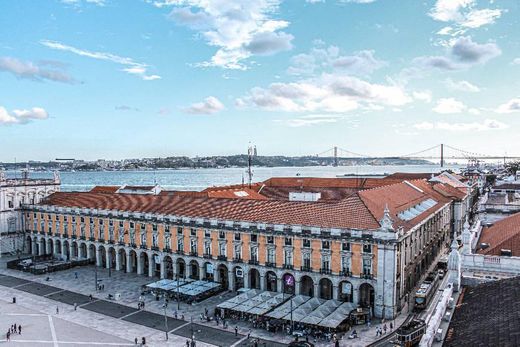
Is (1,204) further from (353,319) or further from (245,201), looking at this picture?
(353,319)

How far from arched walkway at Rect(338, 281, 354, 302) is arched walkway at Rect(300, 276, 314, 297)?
4236mm

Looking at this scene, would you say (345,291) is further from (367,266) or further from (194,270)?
(194,270)

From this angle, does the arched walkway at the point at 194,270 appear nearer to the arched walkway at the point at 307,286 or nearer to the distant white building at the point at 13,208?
the arched walkway at the point at 307,286

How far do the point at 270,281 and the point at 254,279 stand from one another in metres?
2.66

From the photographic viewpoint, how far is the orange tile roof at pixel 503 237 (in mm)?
32706

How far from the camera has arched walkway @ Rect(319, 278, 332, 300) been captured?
5838 cm

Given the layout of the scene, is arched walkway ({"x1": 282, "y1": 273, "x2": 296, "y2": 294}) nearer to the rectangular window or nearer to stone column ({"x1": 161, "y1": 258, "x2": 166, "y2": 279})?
the rectangular window

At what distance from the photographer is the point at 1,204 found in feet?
295

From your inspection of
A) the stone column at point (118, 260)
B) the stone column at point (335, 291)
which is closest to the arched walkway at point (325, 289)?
the stone column at point (335, 291)

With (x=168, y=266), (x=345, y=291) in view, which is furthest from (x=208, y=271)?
(x=345, y=291)

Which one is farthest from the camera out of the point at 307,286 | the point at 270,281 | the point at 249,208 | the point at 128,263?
the point at 128,263

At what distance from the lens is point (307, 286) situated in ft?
196

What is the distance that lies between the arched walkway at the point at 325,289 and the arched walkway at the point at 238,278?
35.7 ft

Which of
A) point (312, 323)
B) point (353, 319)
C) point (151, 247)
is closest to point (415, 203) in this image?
point (353, 319)
